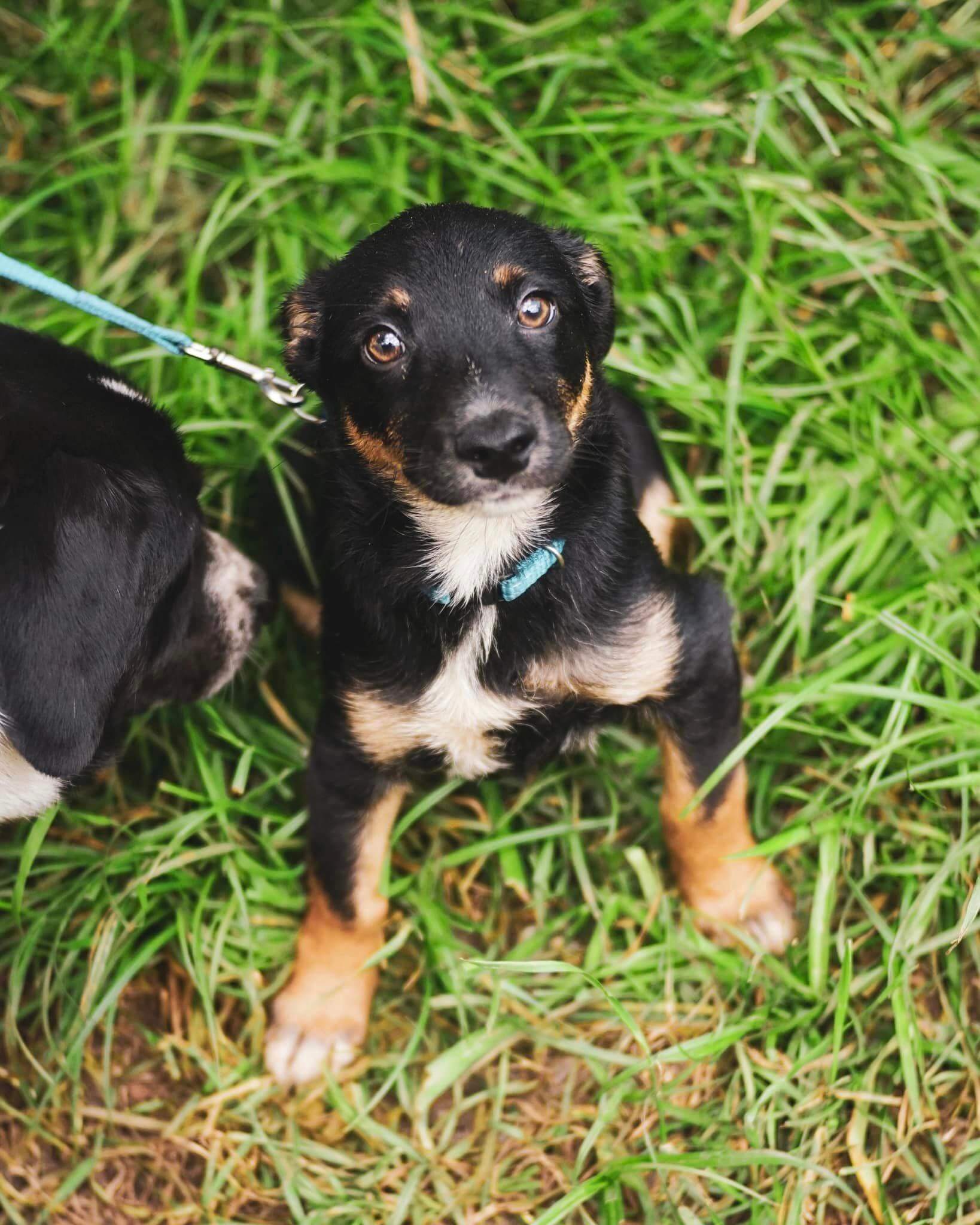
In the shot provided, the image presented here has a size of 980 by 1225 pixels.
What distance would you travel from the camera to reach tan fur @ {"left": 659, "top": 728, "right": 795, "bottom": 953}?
11.5ft

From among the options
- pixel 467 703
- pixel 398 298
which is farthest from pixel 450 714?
pixel 398 298

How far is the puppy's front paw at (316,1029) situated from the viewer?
12.2 ft

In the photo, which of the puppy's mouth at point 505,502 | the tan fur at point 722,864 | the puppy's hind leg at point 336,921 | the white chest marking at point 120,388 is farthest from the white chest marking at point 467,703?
the white chest marking at point 120,388

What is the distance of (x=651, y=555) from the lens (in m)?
3.31

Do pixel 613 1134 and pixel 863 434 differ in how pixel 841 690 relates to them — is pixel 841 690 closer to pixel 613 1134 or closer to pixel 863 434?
pixel 863 434

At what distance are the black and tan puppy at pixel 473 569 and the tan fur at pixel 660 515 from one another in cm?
31

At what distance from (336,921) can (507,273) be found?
1929mm

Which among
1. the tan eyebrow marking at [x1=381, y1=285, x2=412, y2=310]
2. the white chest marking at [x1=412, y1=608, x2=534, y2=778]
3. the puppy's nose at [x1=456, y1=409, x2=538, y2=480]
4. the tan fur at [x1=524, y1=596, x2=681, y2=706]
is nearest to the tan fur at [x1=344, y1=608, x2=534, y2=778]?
the white chest marking at [x1=412, y1=608, x2=534, y2=778]

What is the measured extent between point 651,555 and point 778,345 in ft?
4.30

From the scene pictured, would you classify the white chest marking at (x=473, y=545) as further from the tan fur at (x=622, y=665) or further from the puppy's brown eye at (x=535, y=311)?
the puppy's brown eye at (x=535, y=311)

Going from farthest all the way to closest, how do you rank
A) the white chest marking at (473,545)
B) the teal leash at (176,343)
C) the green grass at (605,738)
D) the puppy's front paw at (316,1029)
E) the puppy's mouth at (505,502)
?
the puppy's front paw at (316,1029), the green grass at (605,738), the teal leash at (176,343), the white chest marking at (473,545), the puppy's mouth at (505,502)

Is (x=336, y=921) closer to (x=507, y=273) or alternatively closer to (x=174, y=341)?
(x=174, y=341)

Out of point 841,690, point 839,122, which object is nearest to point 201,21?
point 839,122

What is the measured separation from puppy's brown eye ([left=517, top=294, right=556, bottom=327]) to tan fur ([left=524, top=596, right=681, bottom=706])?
79cm
